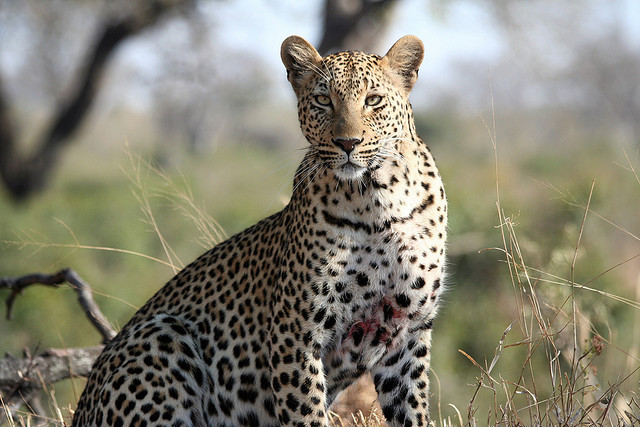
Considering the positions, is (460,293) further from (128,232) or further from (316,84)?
(316,84)

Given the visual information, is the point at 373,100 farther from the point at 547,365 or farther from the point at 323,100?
the point at 547,365

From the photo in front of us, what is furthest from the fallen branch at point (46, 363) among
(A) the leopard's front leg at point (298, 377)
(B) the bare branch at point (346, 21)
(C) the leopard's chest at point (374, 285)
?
(B) the bare branch at point (346, 21)

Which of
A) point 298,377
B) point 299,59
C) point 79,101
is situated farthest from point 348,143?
point 79,101

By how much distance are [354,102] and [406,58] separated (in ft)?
1.65

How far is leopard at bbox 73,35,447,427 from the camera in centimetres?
443

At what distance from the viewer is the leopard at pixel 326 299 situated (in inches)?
175

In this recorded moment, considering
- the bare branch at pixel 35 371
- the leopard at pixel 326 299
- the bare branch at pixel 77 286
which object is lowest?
the bare branch at pixel 35 371

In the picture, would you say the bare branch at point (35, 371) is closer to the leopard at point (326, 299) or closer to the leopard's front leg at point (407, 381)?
the leopard at point (326, 299)

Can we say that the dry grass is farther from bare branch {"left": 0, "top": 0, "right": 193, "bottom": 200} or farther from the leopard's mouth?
bare branch {"left": 0, "top": 0, "right": 193, "bottom": 200}

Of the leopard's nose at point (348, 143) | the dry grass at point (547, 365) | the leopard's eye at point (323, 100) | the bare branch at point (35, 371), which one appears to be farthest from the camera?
the bare branch at point (35, 371)

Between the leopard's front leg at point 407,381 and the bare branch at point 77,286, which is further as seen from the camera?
the bare branch at point 77,286

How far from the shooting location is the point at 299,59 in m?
4.70

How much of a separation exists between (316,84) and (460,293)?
665 inches

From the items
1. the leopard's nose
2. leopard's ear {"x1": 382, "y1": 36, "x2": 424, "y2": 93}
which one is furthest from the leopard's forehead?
the leopard's nose
